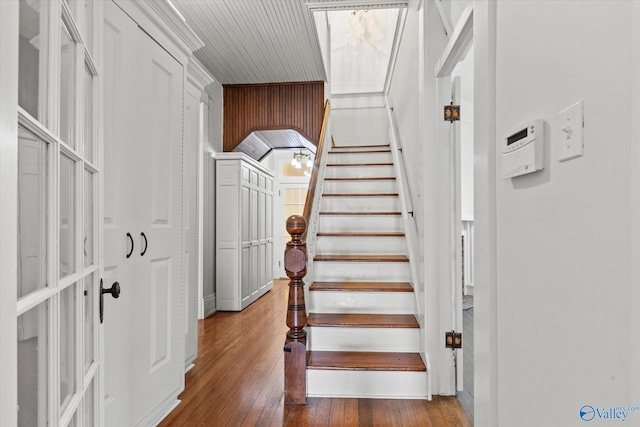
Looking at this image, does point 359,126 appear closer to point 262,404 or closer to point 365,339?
point 365,339

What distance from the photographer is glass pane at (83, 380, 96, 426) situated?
3.38ft

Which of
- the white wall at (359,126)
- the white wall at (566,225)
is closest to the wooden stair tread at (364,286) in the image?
the white wall at (566,225)

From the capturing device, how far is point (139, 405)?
75.5 inches

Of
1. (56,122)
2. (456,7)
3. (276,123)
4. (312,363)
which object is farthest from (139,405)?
(276,123)

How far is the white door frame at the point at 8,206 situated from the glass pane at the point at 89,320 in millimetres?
561

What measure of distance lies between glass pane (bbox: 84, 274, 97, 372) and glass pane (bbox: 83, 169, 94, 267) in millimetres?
60

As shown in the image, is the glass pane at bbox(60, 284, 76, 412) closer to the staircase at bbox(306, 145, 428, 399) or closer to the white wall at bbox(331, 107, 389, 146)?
the staircase at bbox(306, 145, 428, 399)

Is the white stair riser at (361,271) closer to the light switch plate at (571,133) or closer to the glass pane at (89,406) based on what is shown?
the glass pane at (89,406)

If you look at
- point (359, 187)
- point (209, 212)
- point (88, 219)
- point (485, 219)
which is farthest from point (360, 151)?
point (88, 219)

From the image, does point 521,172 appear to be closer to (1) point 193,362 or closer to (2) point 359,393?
(2) point 359,393

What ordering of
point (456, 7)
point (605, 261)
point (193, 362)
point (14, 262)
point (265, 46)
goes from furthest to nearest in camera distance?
point (265, 46), point (193, 362), point (456, 7), point (605, 261), point (14, 262)

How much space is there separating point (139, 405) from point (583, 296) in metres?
2.00

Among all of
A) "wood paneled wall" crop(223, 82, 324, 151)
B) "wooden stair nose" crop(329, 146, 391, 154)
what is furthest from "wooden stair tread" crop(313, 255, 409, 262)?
"wood paneled wall" crop(223, 82, 324, 151)

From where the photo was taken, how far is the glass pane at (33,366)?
0.61 meters
